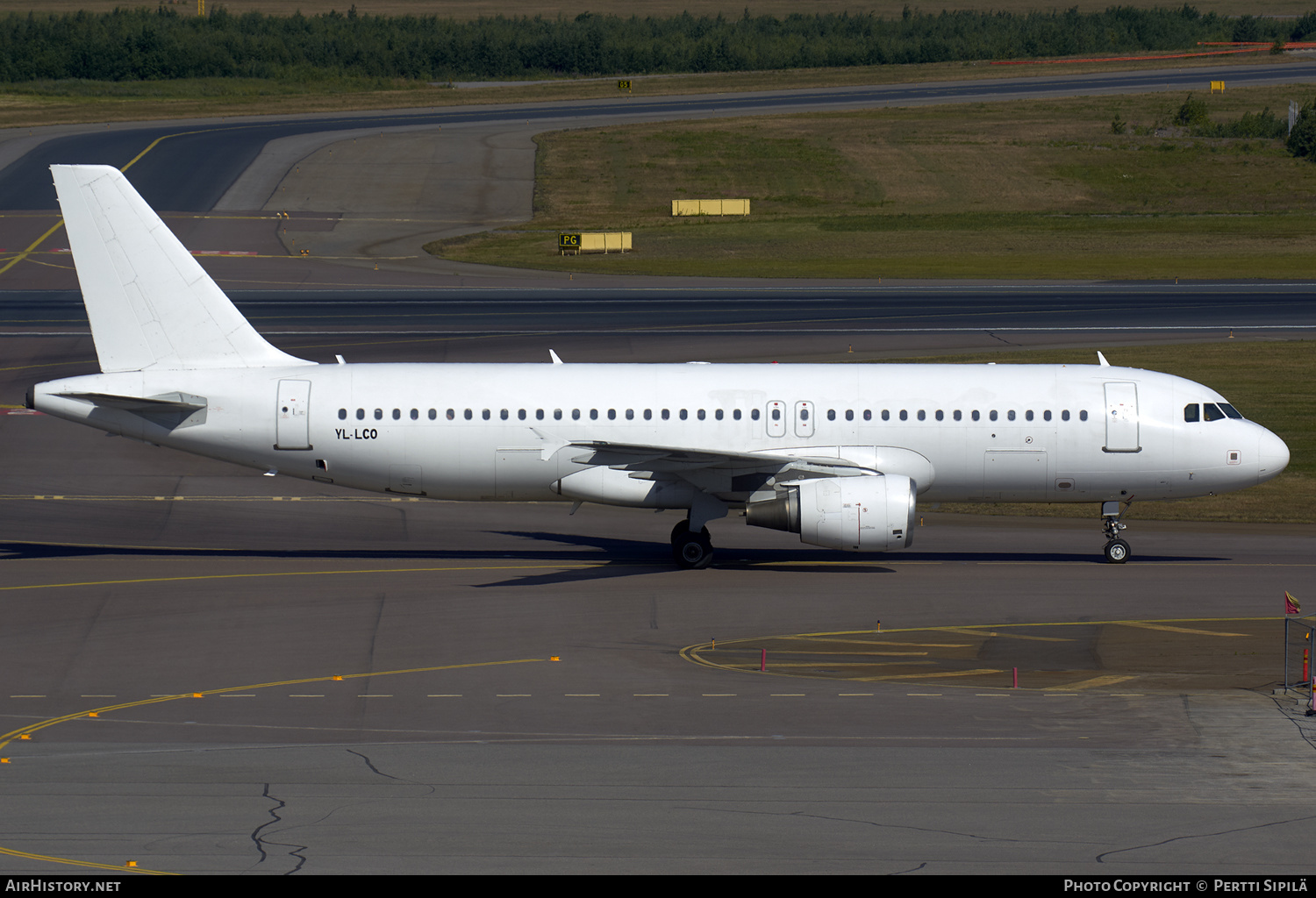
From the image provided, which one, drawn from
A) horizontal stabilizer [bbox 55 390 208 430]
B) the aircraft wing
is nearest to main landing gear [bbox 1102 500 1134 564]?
the aircraft wing

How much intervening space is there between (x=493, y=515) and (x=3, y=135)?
104 meters

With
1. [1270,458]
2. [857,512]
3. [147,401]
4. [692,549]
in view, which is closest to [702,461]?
[692,549]

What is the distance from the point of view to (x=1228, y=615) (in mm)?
31000

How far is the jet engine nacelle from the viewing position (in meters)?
33.0

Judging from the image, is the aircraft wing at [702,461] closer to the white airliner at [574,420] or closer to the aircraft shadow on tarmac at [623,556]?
the white airliner at [574,420]

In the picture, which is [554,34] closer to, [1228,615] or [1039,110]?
[1039,110]

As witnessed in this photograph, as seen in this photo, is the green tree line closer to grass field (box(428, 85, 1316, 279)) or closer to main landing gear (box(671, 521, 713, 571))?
grass field (box(428, 85, 1316, 279))

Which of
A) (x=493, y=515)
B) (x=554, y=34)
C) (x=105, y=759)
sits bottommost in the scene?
(x=493, y=515)

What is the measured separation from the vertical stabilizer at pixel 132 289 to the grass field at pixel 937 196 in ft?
168

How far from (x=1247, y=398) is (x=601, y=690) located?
35.4 m

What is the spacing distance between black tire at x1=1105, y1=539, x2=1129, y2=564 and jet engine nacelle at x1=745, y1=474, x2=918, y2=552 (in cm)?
572

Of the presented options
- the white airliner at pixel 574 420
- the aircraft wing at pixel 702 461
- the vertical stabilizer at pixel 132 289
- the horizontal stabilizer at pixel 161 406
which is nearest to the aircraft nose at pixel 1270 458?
Result: the white airliner at pixel 574 420

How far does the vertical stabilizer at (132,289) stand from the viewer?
116 ft

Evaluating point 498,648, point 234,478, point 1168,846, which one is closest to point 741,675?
point 498,648
